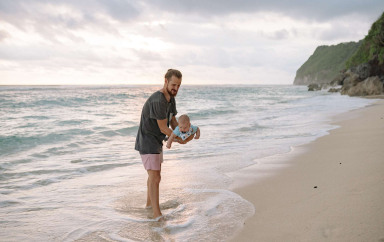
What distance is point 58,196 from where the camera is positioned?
499 cm

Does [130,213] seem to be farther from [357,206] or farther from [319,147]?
[319,147]

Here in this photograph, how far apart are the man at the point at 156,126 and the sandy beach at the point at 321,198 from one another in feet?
4.41

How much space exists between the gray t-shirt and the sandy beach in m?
1.52

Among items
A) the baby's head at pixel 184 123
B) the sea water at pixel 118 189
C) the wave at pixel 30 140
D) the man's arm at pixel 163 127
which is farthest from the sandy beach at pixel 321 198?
the wave at pixel 30 140

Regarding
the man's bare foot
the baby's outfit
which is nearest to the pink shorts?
the baby's outfit

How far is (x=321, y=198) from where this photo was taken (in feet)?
12.6

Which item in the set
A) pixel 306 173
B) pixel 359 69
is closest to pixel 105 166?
pixel 306 173

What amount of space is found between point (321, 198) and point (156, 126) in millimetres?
2316

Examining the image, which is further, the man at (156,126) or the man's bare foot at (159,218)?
the man's bare foot at (159,218)

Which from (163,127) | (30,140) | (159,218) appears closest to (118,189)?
(159,218)

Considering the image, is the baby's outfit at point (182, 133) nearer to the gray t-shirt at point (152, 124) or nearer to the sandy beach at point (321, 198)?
the gray t-shirt at point (152, 124)

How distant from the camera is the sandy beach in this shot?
116 inches

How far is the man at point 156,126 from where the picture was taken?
3723 mm

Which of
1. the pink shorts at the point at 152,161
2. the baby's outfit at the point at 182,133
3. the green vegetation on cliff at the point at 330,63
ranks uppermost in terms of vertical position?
the green vegetation on cliff at the point at 330,63
